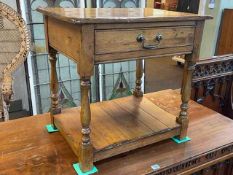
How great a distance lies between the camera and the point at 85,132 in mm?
860

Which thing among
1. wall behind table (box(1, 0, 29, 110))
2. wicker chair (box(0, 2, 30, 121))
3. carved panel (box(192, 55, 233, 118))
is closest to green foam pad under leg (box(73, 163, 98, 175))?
wicker chair (box(0, 2, 30, 121))

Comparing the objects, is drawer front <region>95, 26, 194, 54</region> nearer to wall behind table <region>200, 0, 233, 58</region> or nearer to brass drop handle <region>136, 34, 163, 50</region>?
brass drop handle <region>136, 34, 163, 50</region>

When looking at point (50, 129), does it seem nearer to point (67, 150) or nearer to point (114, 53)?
point (67, 150)

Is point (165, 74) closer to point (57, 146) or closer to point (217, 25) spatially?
point (217, 25)

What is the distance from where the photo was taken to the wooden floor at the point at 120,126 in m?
0.95

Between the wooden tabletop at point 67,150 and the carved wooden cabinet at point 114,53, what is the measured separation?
0.05 meters

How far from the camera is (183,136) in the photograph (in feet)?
3.67

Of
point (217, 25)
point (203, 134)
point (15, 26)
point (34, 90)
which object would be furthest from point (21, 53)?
point (217, 25)

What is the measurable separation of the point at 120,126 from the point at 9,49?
87 centimetres

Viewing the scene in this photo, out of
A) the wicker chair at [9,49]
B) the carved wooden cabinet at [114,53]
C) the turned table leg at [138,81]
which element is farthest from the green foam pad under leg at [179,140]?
the wicker chair at [9,49]

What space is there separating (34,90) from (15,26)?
0.56 metres

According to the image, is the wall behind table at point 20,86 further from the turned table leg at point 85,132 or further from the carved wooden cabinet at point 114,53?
the turned table leg at point 85,132

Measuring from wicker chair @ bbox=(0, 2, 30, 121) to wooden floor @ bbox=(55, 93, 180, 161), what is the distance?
0.48 m

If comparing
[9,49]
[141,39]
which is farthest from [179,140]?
[9,49]
